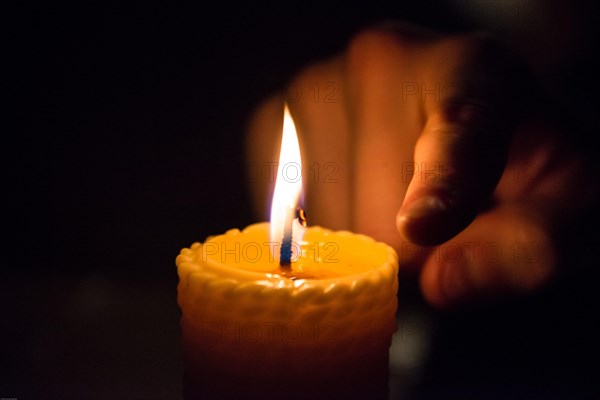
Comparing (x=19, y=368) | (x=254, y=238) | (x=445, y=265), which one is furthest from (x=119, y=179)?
(x=445, y=265)

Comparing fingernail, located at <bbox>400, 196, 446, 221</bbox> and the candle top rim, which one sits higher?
fingernail, located at <bbox>400, 196, 446, 221</bbox>

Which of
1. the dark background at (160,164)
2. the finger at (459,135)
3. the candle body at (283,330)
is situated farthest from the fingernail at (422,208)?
the dark background at (160,164)

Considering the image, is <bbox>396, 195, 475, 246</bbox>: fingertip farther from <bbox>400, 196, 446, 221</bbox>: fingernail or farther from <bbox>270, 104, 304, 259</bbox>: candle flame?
<bbox>270, 104, 304, 259</bbox>: candle flame

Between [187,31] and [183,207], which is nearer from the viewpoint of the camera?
[187,31]

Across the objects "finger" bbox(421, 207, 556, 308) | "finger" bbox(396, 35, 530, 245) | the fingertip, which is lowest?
"finger" bbox(421, 207, 556, 308)

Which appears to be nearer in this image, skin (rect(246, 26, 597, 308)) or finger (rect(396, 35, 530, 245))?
finger (rect(396, 35, 530, 245))

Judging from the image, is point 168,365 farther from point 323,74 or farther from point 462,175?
point 323,74

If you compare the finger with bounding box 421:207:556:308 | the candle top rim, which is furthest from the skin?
the candle top rim

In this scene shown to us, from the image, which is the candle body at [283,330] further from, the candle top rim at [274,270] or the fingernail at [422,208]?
the fingernail at [422,208]
